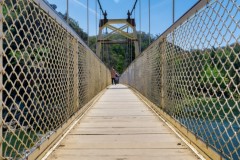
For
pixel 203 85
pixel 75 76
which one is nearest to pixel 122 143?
pixel 203 85

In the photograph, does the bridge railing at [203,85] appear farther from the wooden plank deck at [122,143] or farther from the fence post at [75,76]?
the fence post at [75,76]

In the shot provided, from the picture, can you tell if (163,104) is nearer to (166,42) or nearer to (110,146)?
(166,42)

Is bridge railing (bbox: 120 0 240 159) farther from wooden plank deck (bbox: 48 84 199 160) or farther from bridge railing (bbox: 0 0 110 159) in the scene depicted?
bridge railing (bbox: 0 0 110 159)

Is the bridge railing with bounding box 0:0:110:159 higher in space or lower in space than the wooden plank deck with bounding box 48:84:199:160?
higher

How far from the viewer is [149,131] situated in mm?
1933

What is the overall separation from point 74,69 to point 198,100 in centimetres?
137

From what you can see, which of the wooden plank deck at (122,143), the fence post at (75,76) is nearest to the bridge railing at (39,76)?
the fence post at (75,76)

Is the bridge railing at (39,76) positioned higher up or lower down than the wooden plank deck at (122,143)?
higher up

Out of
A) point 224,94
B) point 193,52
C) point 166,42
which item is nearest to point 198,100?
point 193,52

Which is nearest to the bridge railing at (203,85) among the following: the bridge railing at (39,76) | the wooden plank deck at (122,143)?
the wooden plank deck at (122,143)

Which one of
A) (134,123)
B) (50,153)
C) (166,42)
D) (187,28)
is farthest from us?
(166,42)

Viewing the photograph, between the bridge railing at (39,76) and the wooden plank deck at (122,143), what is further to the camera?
the wooden plank deck at (122,143)

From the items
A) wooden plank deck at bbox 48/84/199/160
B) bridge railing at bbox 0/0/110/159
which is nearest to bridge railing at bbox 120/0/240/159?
wooden plank deck at bbox 48/84/199/160

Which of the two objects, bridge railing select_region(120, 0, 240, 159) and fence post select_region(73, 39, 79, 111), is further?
fence post select_region(73, 39, 79, 111)
